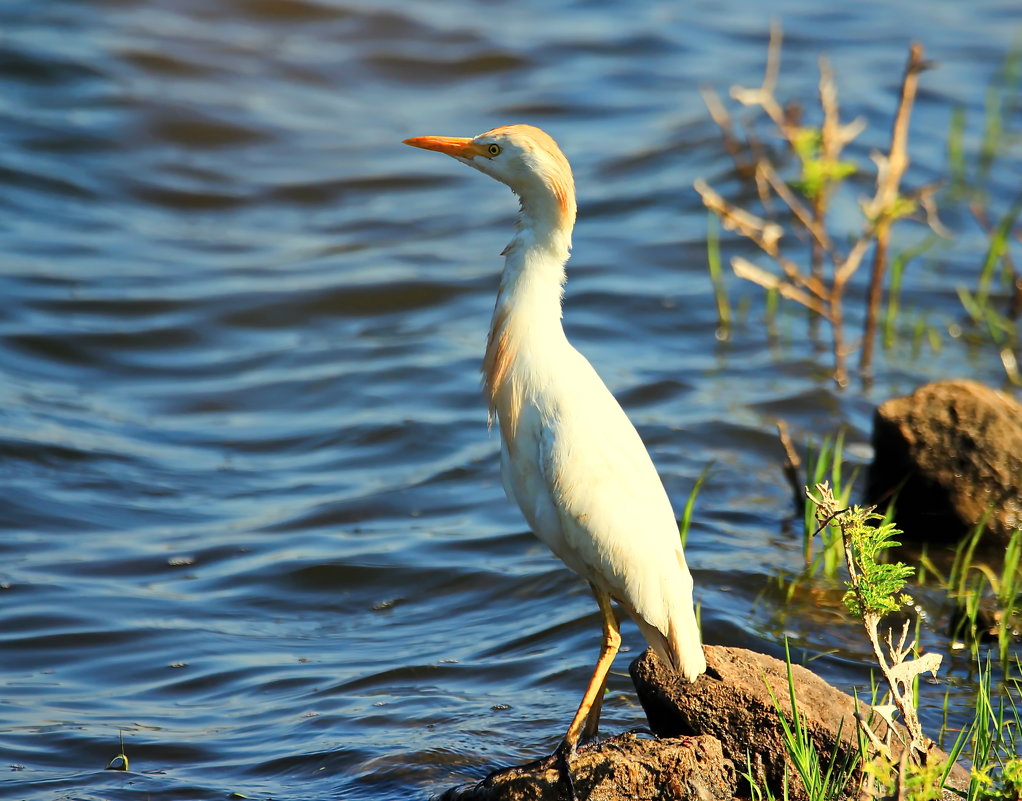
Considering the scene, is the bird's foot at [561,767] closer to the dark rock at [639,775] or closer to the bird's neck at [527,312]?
the dark rock at [639,775]

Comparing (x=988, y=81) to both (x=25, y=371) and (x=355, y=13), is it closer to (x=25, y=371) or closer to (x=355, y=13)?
(x=355, y=13)

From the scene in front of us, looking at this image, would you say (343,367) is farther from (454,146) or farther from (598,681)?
(598,681)

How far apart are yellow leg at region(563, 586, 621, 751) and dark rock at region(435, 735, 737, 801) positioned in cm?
14

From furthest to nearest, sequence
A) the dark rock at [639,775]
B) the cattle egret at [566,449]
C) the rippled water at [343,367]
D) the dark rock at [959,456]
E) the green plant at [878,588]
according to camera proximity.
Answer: the dark rock at [959,456]
the rippled water at [343,367]
the cattle egret at [566,449]
the dark rock at [639,775]
the green plant at [878,588]

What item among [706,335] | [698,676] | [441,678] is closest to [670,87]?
[706,335]

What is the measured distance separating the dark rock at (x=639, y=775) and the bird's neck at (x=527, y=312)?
1.12 metres

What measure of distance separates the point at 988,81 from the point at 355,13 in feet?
24.0

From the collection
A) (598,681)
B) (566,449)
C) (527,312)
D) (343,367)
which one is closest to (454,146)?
(527,312)

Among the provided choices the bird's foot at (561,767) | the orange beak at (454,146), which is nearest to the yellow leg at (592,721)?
the bird's foot at (561,767)

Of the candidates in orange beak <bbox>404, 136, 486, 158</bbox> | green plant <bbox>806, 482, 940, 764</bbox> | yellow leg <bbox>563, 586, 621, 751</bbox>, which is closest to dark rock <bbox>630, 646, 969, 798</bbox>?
yellow leg <bbox>563, 586, 621, 751</bbox>

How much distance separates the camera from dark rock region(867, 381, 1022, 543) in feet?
20.2

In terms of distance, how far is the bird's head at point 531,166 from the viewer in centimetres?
420

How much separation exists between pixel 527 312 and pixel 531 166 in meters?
0.51

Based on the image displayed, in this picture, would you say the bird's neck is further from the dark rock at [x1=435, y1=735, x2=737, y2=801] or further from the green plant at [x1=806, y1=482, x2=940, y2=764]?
the green plant at [x1=806, y1=482, x2=940, y2=764]
